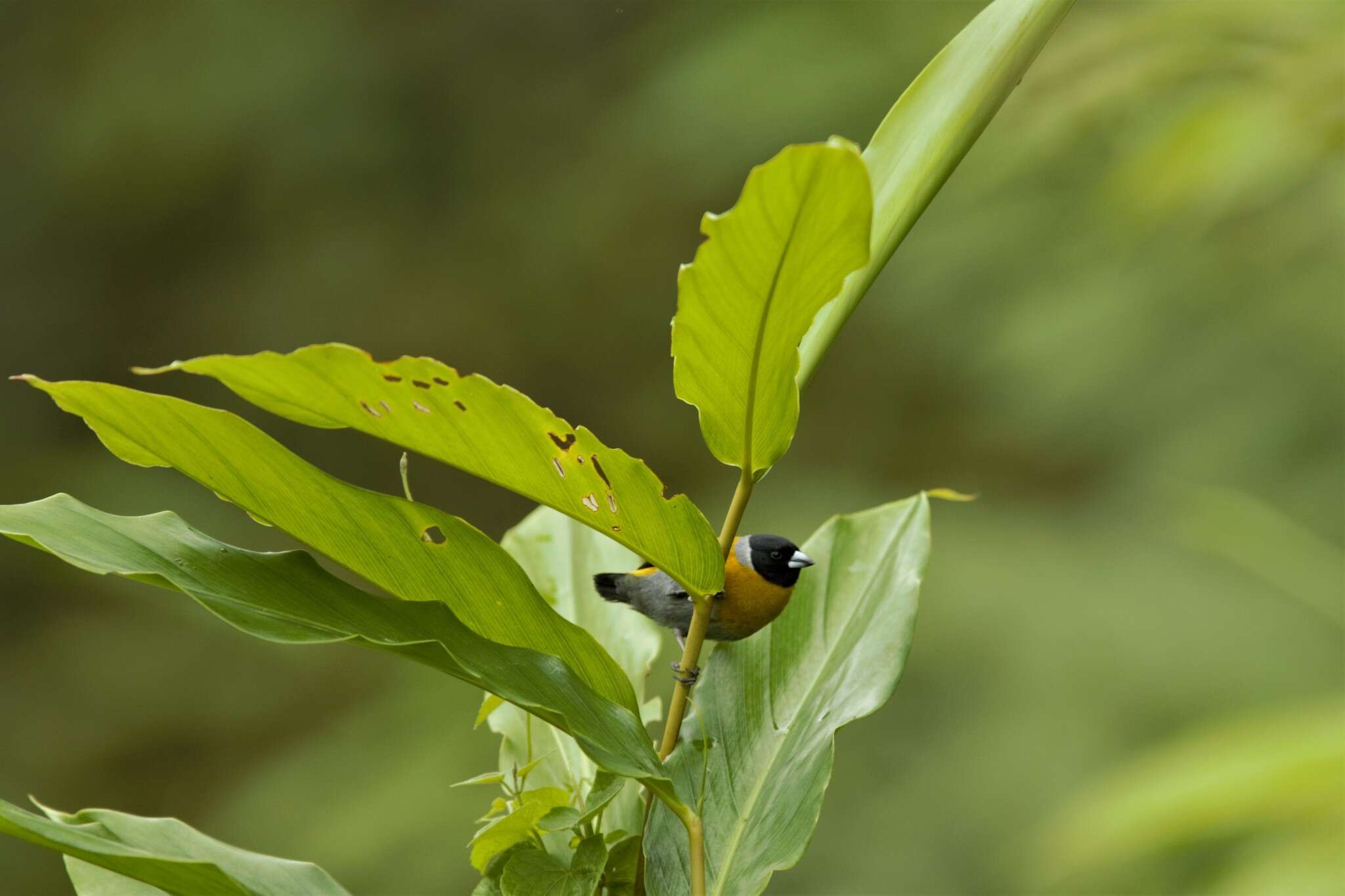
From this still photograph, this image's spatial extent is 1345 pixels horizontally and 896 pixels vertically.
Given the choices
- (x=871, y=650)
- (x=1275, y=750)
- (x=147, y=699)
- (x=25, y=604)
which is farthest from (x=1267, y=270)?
(x=25, y=604)

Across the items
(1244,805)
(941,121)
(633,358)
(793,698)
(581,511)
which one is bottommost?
(1244,805)

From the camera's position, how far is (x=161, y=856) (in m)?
0.39

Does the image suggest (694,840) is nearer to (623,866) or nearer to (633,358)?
(623,866)

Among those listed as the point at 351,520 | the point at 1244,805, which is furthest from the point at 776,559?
the point at 1244,805

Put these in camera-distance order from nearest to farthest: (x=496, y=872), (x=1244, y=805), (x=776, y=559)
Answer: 1. (x=496, y=872)
2. (x=776, y=559)
3. (x=1244, y=805)

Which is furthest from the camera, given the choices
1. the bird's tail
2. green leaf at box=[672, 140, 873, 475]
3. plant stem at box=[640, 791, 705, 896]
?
the bird's tail

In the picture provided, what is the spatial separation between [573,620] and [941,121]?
1.18 feet

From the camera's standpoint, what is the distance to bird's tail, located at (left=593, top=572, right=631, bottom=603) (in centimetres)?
70

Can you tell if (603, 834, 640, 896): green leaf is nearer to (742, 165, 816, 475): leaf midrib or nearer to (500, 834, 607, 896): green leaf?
(500, 834, 607, 896): green leaf

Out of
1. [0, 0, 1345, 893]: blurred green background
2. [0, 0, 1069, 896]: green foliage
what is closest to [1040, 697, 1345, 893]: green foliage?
[0, 0, 1345, 893]: blurred green background

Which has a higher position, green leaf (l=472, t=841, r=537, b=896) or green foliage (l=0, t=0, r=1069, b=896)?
green foliage (l=0, t=0, r=1069, b=896)

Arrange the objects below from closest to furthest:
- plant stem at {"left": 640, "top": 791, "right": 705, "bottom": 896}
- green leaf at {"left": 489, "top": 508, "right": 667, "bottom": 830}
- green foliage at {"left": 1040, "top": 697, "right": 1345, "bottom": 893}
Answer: plant stem at {"left": 640, "top": 791, "right": 705, "bottom": 896}, green leaf at {"left": 489, "top": 508, "right": 667, "bottom": 830}, green foliage at {"left": 1040, "top": 697, "right": 1345, "bottom": 893}

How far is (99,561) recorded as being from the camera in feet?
1.37

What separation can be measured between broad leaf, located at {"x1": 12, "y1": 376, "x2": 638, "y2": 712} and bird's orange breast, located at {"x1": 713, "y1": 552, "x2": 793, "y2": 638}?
0.14m
